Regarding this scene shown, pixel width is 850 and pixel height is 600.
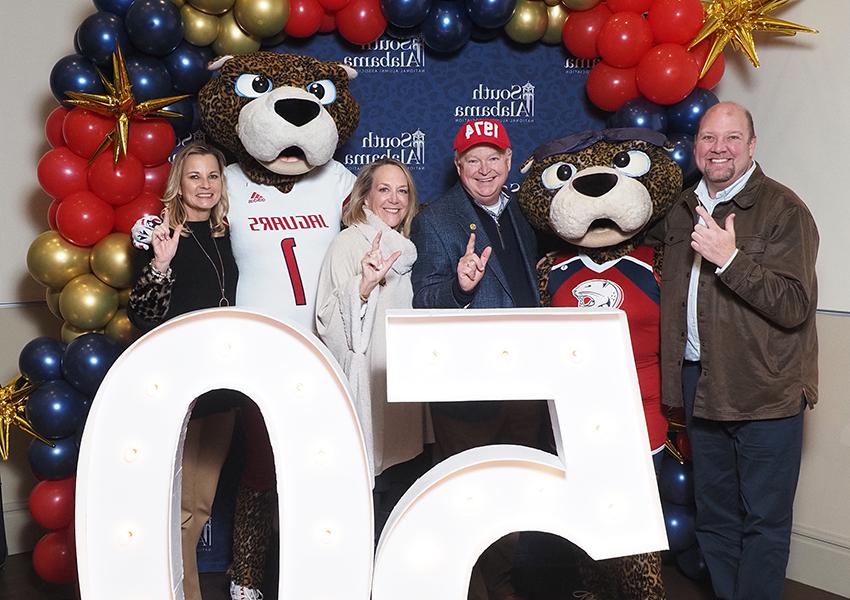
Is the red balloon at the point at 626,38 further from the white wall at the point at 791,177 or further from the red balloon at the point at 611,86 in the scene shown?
the white wall at the point at 791,177

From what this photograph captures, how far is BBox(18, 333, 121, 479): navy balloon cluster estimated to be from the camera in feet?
9.33

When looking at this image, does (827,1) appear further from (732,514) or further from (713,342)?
(732,514)

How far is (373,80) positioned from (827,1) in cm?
169

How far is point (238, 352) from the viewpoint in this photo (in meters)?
1.98

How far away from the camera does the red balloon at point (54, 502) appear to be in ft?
9.89

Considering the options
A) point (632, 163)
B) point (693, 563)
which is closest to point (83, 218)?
point (632, 163)

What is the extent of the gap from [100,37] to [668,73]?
6.21ft

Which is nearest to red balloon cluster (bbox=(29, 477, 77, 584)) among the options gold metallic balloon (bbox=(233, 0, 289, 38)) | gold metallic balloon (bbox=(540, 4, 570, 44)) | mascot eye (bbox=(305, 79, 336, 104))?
mascot eye (bbox=(305, 79, 336, 104))

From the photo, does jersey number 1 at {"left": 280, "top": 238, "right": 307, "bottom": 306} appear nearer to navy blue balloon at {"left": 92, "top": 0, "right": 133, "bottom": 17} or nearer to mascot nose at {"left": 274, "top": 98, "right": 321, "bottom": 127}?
mascot nose at {"left": 274, "top": 98, "right": 321, "bottom": 127}

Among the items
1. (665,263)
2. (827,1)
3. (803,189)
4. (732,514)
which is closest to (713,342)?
(665,263)

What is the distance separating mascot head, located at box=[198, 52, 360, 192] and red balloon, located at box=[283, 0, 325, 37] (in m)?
0.19

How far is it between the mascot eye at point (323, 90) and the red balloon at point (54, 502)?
61.8 inches

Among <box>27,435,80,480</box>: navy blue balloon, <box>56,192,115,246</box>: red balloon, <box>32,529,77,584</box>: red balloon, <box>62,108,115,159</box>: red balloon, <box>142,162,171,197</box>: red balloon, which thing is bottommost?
<box>32,529,77,584</box>: red balloon

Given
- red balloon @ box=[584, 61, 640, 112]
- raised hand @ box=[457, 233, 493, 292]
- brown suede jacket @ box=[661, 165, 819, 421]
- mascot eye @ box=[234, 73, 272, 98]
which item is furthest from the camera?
red balloon @ box=[584, 61, 640, 112]
